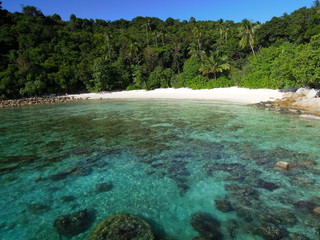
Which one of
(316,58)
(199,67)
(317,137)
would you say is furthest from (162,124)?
(199,67)

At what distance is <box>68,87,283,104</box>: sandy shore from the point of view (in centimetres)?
2762

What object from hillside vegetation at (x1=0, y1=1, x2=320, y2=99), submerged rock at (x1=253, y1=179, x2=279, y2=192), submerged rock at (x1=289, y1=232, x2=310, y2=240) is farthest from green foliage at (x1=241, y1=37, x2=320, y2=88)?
submerged rock at (x1=289, y1=232, x2=310, y2=240)

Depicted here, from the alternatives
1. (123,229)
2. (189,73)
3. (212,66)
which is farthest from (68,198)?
(189,73)

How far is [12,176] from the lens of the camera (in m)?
7.98

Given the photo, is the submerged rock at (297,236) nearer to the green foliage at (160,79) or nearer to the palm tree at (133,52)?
the green foliage at (160,79)

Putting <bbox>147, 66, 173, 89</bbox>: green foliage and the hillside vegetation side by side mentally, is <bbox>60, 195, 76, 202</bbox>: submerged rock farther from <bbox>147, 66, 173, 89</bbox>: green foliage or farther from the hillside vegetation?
<bbox>147, 66, 173, 89</bbox>: green foliage

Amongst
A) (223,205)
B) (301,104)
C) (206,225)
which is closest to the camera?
(206,225)

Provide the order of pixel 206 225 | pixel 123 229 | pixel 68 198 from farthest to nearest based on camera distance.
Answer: pixel 68 198
pixel 206 225
pixel 123 229

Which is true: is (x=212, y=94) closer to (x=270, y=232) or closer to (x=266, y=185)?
(x=266, y=185)

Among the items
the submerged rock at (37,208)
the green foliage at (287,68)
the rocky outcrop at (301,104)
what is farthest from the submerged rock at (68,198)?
the green foliage at (287,68)

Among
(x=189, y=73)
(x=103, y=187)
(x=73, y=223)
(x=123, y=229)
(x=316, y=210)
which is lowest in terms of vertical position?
(x=103, y=187)

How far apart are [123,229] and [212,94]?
33.1m

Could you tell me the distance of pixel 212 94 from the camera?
35.2m

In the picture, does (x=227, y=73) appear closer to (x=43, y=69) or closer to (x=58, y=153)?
(x=58, y=153)
